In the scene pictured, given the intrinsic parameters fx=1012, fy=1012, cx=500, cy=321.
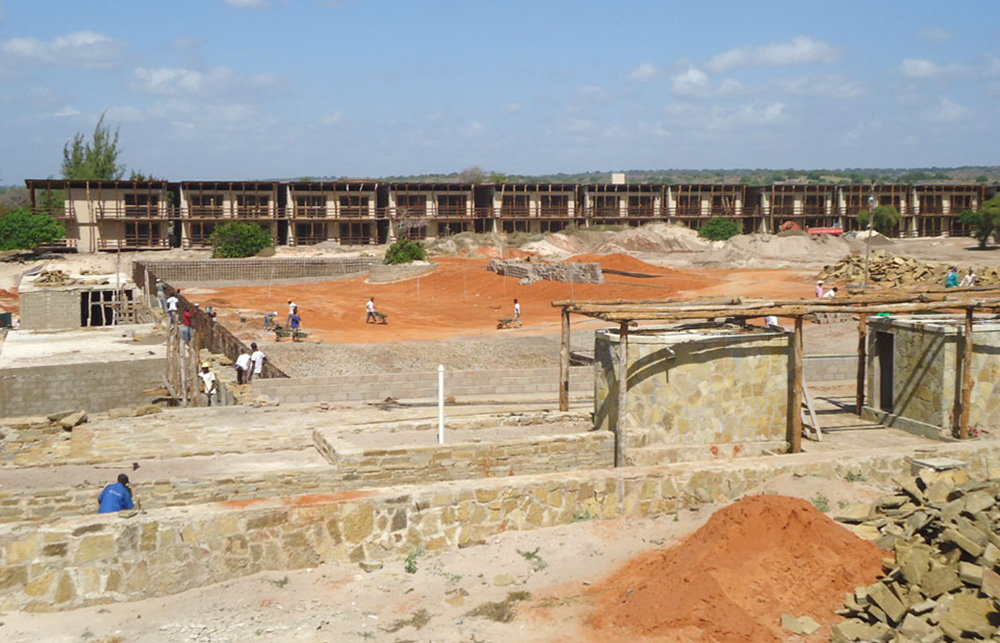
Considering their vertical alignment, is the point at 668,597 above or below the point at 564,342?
below

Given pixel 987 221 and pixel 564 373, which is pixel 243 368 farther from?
pixel 987 221

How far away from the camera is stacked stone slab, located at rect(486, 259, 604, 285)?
150 feet

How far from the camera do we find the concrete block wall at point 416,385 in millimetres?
20141

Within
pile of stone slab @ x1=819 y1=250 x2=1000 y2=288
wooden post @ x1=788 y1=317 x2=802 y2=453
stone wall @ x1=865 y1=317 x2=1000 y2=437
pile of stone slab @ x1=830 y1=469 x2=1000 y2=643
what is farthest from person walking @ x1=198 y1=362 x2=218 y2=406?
pile of stone slab @ x1=819 y1=250 x2=1000 y2=288

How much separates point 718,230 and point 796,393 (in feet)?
185

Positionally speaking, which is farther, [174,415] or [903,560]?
[174,415]

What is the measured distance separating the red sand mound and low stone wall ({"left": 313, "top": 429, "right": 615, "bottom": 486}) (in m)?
3.66

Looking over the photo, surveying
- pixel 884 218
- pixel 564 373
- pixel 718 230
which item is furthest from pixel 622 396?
pixel 884 218

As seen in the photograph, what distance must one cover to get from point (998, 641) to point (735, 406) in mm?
7144

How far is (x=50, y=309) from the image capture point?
105 feet

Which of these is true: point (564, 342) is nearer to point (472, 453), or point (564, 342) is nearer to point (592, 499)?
point (472, 453)

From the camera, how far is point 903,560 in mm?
7777

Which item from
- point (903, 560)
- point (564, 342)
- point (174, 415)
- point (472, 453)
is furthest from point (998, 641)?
point (174, 415)

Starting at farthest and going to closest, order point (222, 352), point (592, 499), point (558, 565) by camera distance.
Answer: point (222, 352), point (592, 499), point (558, 565)
